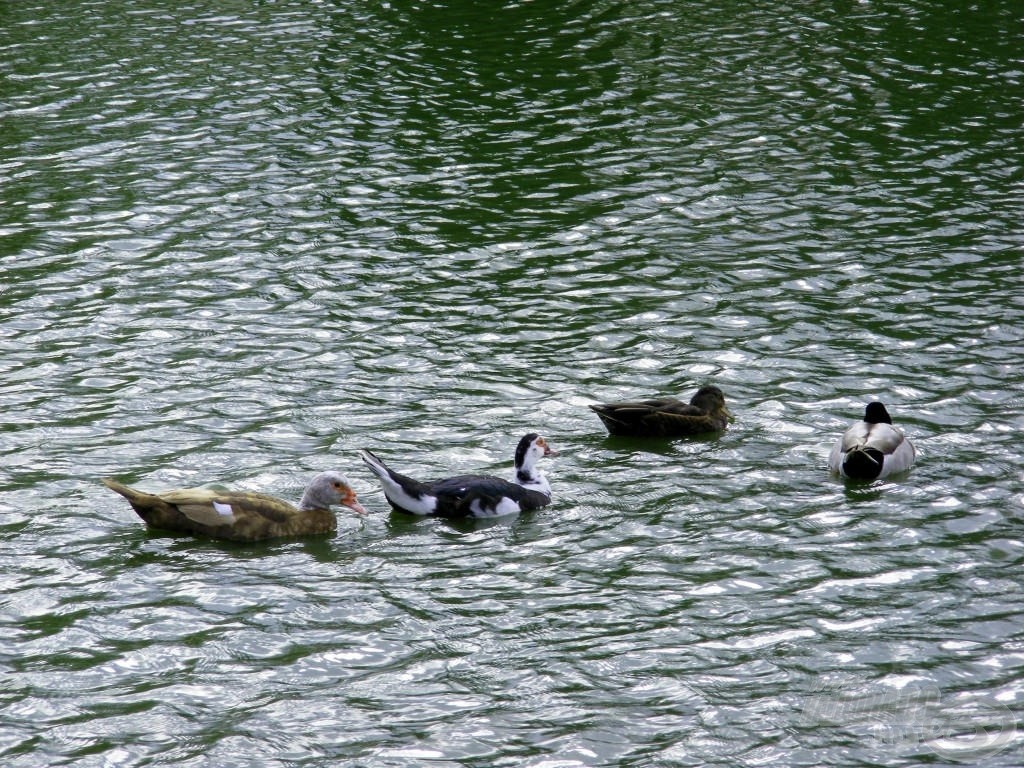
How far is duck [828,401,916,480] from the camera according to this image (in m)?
13.4

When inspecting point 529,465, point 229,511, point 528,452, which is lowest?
point 529,465

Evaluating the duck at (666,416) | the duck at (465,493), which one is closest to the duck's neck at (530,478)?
the duck at (465,493)

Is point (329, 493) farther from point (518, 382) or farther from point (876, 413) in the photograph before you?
point (876, 413)

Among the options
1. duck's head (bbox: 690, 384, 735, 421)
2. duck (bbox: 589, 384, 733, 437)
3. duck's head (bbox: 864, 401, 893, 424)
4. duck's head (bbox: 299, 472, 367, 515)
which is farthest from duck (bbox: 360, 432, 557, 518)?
duck's head (bbox: 864, 401, 893, 424)

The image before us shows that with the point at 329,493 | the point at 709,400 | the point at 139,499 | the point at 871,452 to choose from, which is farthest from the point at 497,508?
the point at 871,452

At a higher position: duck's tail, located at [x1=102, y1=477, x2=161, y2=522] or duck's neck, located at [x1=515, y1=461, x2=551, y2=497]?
duck's tail, located at [x1=102, y1=477, x2=161, y2=522]

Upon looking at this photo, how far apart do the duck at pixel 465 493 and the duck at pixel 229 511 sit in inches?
19.8

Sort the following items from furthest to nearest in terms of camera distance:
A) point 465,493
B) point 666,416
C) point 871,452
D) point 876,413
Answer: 1. point 666,416
2. point 876,413
3. point 871,452
4. point 465,493

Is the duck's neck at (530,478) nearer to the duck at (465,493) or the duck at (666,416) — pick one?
the duck at (465,493)

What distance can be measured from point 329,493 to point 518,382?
377 centimetres

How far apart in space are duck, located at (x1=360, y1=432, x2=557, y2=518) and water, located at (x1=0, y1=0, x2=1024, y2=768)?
19 centimetres

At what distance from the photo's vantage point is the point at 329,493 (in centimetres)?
1289

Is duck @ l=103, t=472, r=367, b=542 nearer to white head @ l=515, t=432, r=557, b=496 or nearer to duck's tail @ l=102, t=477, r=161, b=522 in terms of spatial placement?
duck's tail @ l=102, t=477, r=161, b=522

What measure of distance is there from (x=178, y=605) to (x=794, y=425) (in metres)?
7.02
